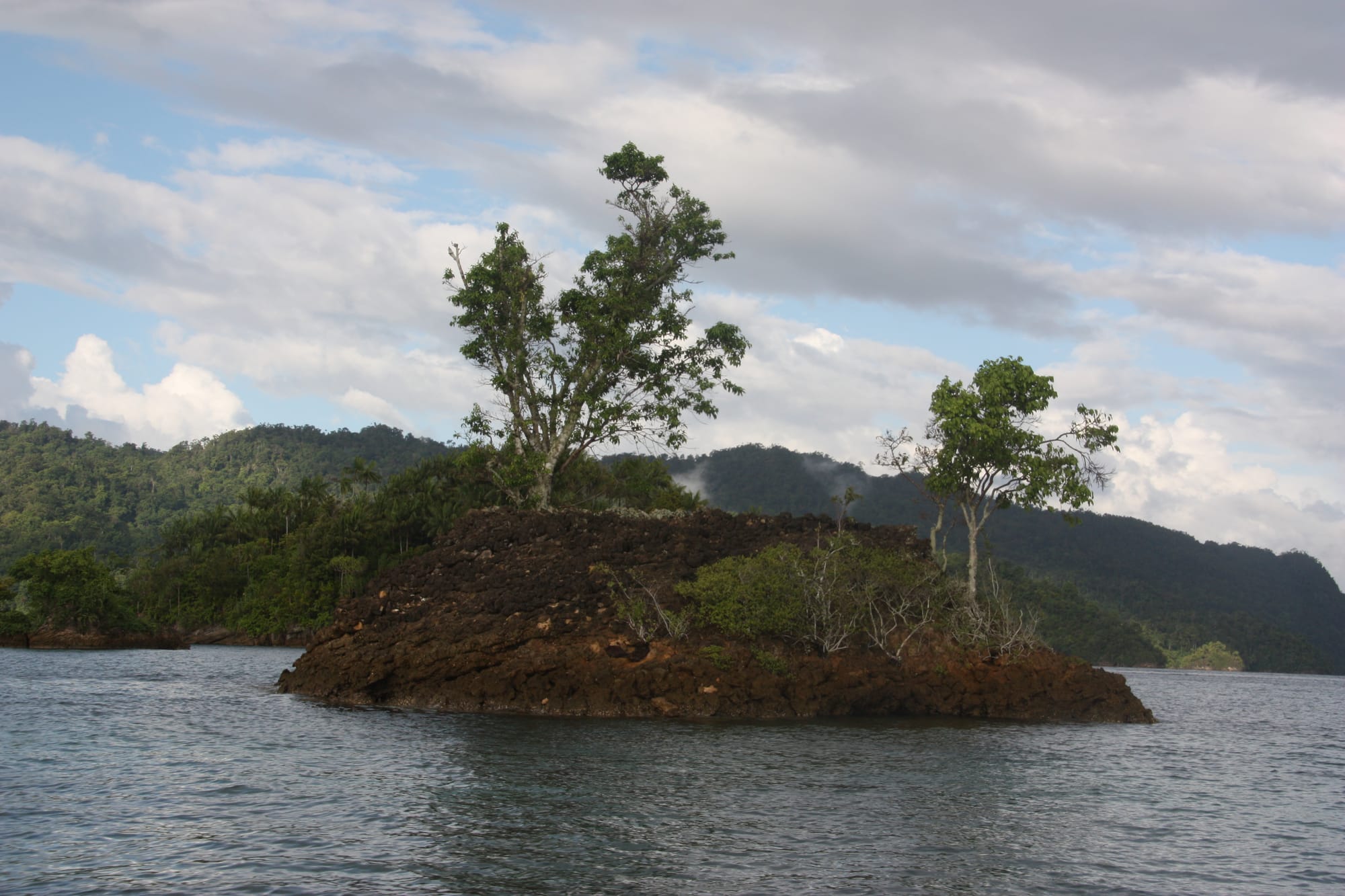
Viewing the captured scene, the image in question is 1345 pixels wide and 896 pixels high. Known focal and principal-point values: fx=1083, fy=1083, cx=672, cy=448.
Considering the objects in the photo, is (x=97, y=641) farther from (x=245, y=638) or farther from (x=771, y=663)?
(x=771, y=663)

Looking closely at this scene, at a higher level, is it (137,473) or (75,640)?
(137,473)

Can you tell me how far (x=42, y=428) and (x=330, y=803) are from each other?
441 feet

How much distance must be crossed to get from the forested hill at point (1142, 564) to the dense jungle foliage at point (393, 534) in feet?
1.02

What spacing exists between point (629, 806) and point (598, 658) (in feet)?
36.9

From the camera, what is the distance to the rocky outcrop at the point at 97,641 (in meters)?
50.9

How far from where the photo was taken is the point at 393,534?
68312 mm

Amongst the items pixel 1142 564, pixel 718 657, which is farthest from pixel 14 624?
pixel 1142 564

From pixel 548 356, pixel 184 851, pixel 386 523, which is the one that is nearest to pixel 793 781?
pixel 184 851

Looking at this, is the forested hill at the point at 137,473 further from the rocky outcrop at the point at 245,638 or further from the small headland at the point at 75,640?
the small headland at the point at 75,640

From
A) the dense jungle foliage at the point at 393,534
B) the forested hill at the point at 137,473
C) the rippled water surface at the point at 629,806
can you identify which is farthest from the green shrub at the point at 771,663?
the forested hill at the point at 137,473

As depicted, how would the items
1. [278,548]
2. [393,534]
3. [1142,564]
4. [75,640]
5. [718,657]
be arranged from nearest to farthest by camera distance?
[718,657] → [75,640] → [393,534] → [278,548] → [1142,564]

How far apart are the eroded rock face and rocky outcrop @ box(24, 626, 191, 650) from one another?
26.2m

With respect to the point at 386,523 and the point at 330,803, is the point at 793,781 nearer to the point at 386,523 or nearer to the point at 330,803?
the point at 330,803

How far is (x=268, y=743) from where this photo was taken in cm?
2152
